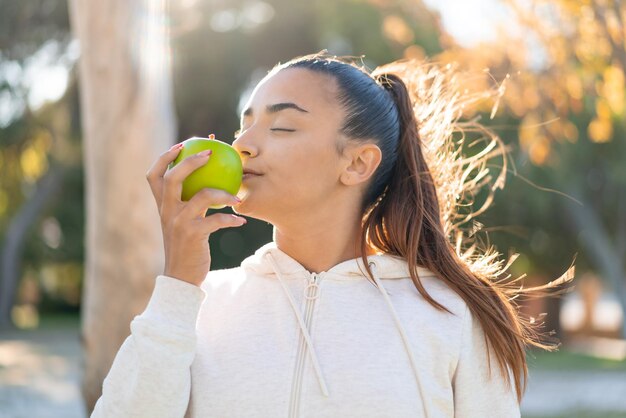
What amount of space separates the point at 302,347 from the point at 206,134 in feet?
61.4

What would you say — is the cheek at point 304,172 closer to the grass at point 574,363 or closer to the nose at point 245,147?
the nose at point 245,147

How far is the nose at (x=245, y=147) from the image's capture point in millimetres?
2410

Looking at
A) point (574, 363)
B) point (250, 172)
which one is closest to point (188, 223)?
point (250, 172)

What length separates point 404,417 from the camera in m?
2.23

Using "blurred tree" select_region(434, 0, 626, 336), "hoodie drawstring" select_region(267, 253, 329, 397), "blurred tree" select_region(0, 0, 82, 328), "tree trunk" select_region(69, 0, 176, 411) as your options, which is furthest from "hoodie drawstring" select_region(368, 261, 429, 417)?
"blurred tree" select_region(0, 0, 82, 328)

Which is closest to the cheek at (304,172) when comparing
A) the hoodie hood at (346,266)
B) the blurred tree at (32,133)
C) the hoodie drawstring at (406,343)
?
the hoodie hood at (346,266)

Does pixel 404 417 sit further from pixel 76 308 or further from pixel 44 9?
pixel 76 308

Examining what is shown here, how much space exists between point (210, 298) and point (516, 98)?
7.93m

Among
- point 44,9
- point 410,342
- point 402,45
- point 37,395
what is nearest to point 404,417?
point 410,342

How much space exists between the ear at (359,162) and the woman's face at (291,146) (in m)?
0.02

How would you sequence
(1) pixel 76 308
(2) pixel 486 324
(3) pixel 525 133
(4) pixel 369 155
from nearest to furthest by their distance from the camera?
(2) pixel 486 324, (4) pixel 369 155, (3) pixel 525 133, (1) pixel 76 308

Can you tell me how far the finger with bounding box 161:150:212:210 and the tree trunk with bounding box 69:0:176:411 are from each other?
396 cm

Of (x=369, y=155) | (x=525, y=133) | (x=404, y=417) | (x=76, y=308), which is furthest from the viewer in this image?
(x=76, y=308)

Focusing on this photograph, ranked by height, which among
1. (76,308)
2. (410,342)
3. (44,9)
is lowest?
(76,308)
